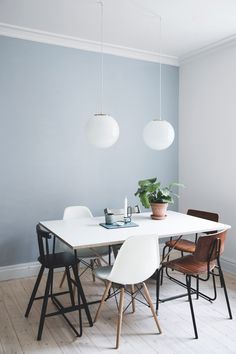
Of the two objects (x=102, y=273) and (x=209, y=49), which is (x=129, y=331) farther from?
(x=209, y=49)

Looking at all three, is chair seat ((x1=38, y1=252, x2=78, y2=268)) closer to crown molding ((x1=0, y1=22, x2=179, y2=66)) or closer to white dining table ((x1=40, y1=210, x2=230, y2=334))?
white dining table ((x1=40, y1=210, x2=230, y2=334))

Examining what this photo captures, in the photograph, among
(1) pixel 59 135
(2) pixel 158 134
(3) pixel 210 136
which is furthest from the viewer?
(3) pixel 210 136

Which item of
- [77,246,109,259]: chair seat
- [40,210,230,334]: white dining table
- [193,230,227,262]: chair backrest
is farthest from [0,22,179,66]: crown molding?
[193,230,227,262]: chair backrest

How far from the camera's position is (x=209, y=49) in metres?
4.01

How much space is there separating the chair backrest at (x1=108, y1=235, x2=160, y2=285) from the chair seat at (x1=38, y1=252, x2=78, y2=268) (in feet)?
1.50

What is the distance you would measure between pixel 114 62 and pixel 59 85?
801mm

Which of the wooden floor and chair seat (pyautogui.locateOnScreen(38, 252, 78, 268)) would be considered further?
chair seat (pyautogui.locateOnScreen(38, 252, 78, 268))

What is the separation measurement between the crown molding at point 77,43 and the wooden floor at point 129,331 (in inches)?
105

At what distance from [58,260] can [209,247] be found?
46.9 inches

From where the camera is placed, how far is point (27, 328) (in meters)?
2.56

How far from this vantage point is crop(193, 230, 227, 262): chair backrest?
250cm

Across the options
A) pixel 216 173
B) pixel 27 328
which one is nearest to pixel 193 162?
pixel 216 173

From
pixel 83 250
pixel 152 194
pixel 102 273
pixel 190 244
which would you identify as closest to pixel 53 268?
pixel 102 273

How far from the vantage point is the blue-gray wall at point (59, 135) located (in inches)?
139
